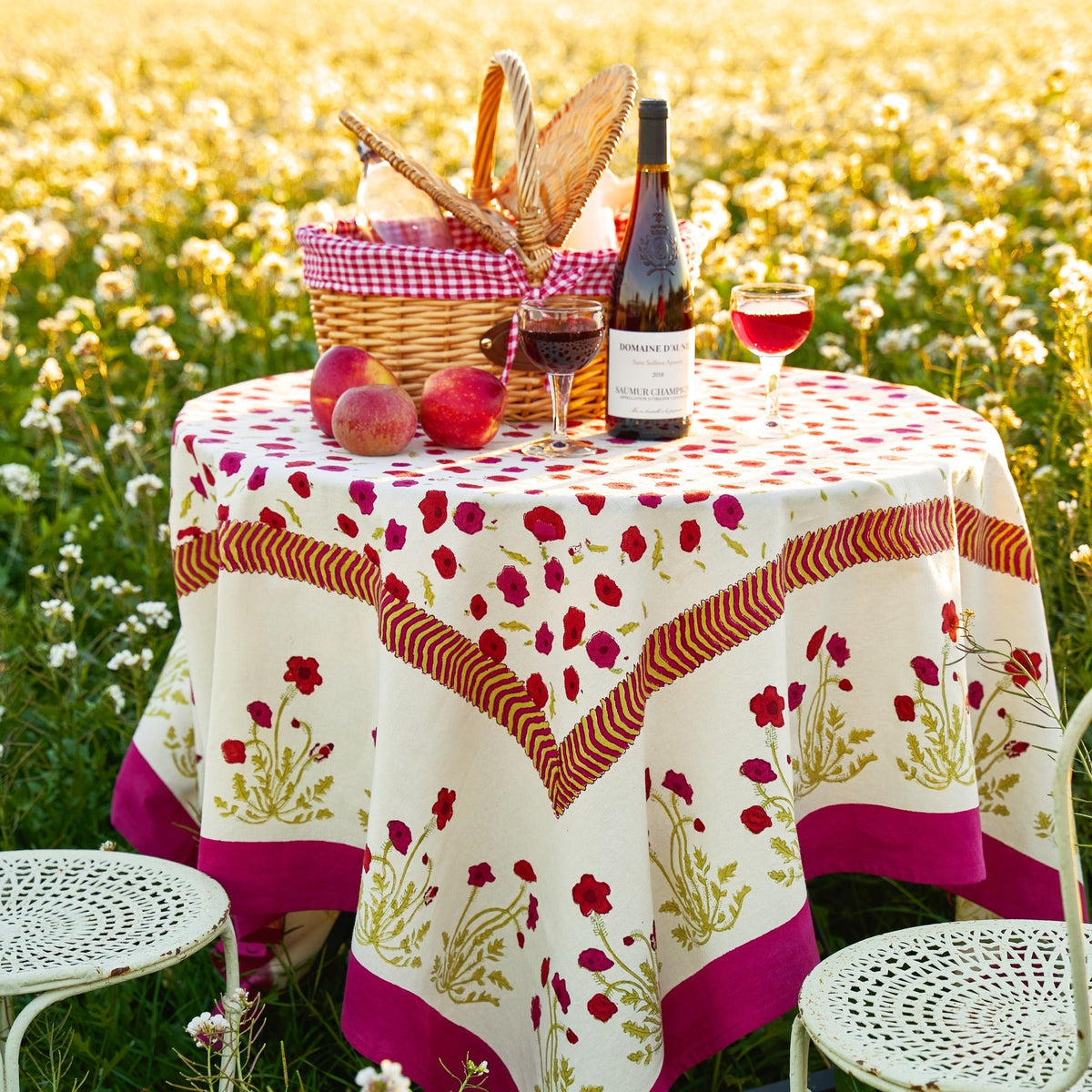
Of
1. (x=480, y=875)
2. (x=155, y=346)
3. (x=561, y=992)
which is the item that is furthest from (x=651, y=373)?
(x=155, y=346)

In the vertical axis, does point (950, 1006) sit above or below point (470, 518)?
below

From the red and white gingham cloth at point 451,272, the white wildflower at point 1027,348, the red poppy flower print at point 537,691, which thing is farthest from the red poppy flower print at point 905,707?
the white wildflower at point 1027,348

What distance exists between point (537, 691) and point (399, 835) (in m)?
0.27

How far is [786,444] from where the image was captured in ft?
7.04

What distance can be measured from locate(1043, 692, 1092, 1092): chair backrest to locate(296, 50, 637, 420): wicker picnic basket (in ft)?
3.96

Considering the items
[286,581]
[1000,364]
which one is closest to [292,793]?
[286,581]

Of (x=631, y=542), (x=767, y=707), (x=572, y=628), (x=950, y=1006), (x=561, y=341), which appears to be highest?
(x=561, y=341)

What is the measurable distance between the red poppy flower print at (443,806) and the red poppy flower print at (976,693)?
0.87m

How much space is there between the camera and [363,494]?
6.33 feet

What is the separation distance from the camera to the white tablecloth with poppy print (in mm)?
1838

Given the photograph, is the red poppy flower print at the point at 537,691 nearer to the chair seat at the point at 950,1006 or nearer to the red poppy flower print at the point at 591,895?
the red poppy flower print at the point at 591,895

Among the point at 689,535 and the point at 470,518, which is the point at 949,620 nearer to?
the point at 689,535

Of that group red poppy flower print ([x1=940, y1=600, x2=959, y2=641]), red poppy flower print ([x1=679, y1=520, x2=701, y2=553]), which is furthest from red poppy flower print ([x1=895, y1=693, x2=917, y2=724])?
red poppy flower print ([x1=679, y1=520, x2=701, y2=553])

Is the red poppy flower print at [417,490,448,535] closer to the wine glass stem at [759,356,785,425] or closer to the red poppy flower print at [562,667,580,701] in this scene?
the red poppy flower print at [562,667,580,701]
